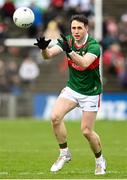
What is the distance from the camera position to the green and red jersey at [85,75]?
43.6ft

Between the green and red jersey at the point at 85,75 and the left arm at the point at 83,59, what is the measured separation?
25 cm

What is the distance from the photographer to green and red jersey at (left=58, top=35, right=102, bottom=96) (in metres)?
13.3

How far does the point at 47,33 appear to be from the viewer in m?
29.8

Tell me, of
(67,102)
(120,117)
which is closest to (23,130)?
(120,117)

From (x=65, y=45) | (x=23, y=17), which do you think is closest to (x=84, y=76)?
(x=65, y=45)

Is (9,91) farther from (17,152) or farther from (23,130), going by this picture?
(17,152)

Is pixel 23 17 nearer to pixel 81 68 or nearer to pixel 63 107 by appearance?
pixel 81 68

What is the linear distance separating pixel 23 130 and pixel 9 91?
6.60 m

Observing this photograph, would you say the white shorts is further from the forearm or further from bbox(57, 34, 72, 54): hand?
bbox(57, 34, 72, 54): hand

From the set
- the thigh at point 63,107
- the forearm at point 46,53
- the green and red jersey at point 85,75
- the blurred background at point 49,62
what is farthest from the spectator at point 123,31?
the forearm at point 46,53

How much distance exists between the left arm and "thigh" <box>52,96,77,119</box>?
32.5 inches

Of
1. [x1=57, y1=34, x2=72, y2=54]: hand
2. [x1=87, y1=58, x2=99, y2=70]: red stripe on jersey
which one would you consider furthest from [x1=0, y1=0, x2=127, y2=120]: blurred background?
[x1=57, y1=34, x2=72, y2=54]: hand

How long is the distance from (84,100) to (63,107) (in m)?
0.36

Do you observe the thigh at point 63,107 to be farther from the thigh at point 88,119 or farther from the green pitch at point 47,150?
the green pitch at point 47,150
